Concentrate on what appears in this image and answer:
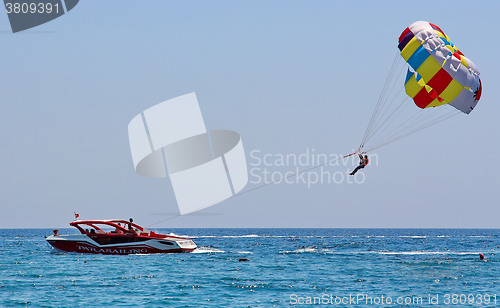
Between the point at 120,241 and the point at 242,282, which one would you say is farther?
the point at 120,241

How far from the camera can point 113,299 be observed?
2945 cm

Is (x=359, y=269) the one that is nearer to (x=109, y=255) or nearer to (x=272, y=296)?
(x=272, y=296)

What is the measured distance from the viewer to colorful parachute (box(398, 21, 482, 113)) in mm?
34000

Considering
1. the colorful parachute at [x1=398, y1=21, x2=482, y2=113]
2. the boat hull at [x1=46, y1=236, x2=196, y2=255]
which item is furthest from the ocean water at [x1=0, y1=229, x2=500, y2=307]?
the colorful parachute at [x1=398, y1=21, x2=482, y2=113]

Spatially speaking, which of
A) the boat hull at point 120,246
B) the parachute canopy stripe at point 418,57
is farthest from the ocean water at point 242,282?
the parachute canopy stripe at point 418,57

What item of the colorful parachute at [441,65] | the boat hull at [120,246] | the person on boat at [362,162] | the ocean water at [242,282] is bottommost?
the ocean water at [242,282]

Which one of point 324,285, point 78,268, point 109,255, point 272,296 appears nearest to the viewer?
point 272,296

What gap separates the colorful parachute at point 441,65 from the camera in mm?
34000

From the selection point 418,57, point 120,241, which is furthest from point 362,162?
point 120,241

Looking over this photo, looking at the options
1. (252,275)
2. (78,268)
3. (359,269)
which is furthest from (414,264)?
(78,268)

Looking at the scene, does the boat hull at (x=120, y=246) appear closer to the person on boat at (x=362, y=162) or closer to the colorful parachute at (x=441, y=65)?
the person on boat at (x=362, y=162)

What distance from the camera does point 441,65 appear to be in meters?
33.8

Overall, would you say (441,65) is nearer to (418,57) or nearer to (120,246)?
(418,57)

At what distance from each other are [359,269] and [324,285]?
28.9ft
